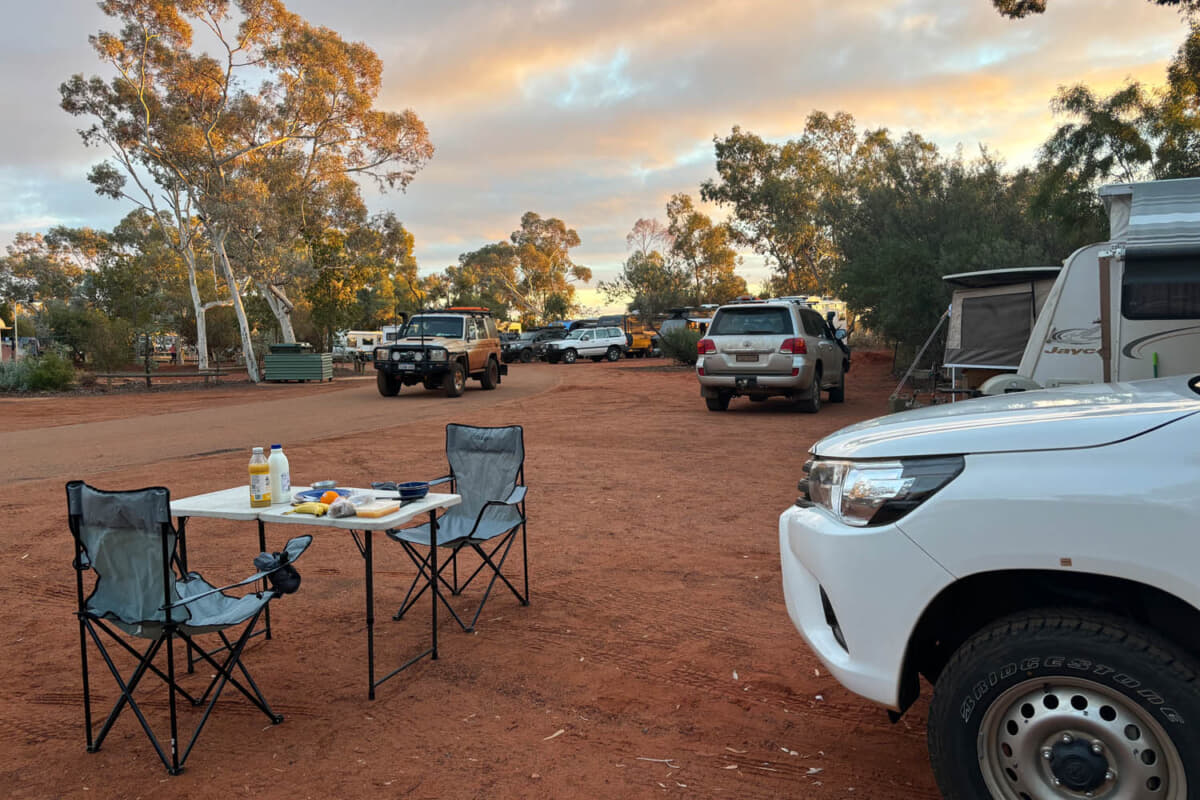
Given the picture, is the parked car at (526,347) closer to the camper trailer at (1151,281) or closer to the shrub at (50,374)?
the shrub at (50,374)

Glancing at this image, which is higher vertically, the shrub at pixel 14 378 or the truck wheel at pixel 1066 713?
the shrub at pixel 14 378

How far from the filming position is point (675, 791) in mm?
2922

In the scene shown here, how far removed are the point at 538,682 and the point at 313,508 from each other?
1.32 m

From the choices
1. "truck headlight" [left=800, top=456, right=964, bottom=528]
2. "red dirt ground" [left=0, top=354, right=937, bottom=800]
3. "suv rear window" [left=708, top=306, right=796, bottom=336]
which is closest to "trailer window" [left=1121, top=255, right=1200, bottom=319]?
"red dirt ground" [left=0, top=354, right=937, bottom=800]

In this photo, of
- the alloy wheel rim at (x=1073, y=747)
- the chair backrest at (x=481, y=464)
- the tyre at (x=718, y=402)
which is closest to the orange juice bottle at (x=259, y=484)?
the chair backrest at (x=481, y=464)

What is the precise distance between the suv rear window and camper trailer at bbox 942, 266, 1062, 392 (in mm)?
2541

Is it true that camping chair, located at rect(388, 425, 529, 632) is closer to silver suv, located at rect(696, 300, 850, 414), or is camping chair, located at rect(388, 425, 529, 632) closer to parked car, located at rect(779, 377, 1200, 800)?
parked car, located at rect(779, 377, 1200, 800)

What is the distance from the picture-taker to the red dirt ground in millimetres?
3062

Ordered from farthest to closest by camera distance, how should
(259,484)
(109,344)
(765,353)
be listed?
(109,344), (765,353), (259,484)

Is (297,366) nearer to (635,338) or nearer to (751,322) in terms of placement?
(635,338)

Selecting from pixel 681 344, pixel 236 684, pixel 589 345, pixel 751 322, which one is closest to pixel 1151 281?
pixel 236 684

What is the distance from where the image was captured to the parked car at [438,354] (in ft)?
64.1

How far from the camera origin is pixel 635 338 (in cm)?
4122

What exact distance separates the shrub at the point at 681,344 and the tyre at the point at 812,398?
16.3m
